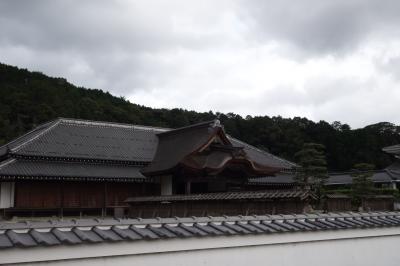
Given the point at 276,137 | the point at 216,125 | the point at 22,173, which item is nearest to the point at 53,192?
the point at 22,173

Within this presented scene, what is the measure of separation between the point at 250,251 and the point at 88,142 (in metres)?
23.2

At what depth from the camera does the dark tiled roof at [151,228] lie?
401cm

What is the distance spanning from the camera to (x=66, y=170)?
23516 millimetres

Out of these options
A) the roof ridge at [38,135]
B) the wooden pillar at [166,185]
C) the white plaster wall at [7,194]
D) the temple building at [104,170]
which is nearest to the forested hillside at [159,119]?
the roof ridge at [38,135]

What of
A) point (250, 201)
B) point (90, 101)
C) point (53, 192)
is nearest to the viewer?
point (250, 201)

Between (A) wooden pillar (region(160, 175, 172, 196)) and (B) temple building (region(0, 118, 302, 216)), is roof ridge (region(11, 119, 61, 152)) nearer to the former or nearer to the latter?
(B) temple building (region(0, 118, 302, 216))

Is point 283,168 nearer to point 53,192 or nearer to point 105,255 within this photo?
point 53,192

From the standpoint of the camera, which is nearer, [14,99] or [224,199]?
[224,199]

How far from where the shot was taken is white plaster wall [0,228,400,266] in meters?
4.09

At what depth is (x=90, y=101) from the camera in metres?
67.8

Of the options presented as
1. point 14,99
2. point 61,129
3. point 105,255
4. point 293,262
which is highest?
point 14,99

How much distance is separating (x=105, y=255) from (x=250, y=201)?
23.9 feet

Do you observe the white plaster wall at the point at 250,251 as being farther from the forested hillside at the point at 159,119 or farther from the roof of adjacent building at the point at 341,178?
the forested hillside at the point at 159,119

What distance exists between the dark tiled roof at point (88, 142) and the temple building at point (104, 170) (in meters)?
0.05
